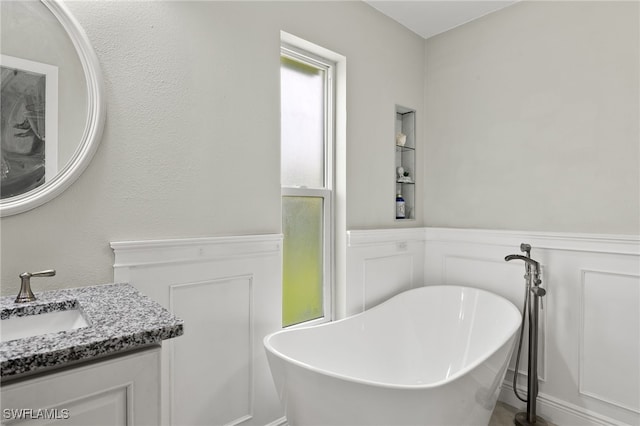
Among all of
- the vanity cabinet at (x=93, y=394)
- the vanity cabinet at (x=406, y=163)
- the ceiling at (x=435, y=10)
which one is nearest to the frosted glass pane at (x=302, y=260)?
the vanity cabinet at (x=406, y=163)

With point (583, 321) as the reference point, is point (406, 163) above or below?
above

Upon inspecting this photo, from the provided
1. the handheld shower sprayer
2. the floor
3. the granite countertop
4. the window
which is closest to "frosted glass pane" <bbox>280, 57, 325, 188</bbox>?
the window

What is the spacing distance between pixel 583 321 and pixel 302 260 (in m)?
1.65

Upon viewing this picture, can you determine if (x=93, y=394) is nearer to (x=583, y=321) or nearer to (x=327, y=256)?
(x=327, y=256)

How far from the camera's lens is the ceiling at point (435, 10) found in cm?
235

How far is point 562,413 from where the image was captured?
6.91ft

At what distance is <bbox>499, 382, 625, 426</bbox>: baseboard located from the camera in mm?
1986

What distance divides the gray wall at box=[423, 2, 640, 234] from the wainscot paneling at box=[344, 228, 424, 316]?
0.34 metres

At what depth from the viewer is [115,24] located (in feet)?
4.60

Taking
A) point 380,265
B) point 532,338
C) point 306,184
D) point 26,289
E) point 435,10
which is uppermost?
point 435,10

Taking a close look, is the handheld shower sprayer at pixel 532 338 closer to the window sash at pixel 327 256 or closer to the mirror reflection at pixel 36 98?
the window sash at pixel 327 256

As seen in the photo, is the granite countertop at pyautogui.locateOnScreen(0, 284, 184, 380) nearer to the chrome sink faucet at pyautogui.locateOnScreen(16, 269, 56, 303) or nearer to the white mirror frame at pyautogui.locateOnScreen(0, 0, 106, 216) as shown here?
the chrome sink faucet at pyautogui.locateOnScreen(16, 269, 56, 303)

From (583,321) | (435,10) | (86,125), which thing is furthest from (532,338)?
(86,125)

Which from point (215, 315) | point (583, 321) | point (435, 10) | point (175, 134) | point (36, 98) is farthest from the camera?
point (435, 10)
